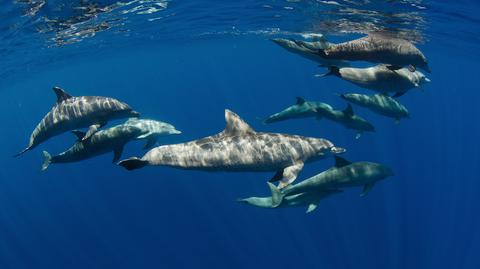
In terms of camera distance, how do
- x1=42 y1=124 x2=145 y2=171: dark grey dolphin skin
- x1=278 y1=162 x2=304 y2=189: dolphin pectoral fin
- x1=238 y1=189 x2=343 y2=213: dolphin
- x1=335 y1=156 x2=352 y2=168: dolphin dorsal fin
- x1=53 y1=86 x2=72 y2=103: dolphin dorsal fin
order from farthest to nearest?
x1=53 y1=86 x2=72 y2=103: dolphin dorsal fin < x1=238 y1=189 x2=343 y2=213: dolphin < x1=42 y1=124 x2=145 y2=171: dark grey dolphin skin < x1=335 y1=156 x2=352 y2=168: dolphin dorsal fin < x1=278 y1=162 x2=304 y2=189: dolphin pectoral fin

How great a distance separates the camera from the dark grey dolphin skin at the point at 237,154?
8.85 m

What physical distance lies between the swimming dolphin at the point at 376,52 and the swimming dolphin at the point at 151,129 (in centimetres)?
700

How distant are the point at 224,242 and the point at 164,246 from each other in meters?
4.45

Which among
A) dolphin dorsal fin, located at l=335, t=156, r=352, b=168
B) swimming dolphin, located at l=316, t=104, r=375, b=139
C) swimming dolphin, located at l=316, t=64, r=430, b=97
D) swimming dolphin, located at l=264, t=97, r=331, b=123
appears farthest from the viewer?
swimming dolphin, located at l=264, t=97, r=331, b=123

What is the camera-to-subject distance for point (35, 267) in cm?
3119

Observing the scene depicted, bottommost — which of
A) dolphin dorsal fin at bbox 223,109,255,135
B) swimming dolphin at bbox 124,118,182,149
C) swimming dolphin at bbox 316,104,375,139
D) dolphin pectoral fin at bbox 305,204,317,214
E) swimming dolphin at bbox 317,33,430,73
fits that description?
dolphin pectoral fin at bbox 305,204,317,214

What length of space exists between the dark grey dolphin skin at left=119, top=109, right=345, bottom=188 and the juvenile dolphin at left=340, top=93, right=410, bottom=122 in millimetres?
4530

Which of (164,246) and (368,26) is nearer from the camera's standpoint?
(368,26)

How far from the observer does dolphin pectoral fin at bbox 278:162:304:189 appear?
8.61 m

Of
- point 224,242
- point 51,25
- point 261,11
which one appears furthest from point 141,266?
point 261,11

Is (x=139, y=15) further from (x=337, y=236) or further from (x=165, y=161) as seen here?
(x=337, y=236)

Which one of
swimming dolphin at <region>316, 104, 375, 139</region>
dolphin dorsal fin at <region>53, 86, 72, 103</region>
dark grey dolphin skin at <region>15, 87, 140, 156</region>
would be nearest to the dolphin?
swimming dolphin at <region>316, 104, 375, 139</region>

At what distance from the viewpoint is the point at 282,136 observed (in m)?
9.33

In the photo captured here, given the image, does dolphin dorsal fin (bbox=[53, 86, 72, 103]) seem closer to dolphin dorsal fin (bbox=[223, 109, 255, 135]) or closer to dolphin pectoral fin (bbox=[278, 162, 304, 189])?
dolphin dorsal fin (bbox=[223, 109, 255, 135])
